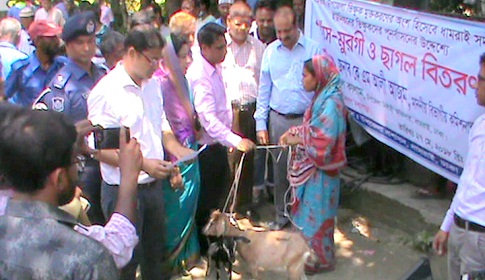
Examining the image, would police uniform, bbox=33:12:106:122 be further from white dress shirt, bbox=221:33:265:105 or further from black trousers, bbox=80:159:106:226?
white dress shirt, bbox=221:33:265:105

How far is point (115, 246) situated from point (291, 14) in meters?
3.27

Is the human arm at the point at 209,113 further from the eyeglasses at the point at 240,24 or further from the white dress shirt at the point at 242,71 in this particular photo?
the eyeglasses at the point at 240,24

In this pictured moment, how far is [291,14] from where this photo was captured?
5.07 meters

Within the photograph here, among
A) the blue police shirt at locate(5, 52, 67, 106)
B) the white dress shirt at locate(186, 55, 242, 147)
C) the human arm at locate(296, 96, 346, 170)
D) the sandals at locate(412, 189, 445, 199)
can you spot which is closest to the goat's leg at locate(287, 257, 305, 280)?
the human arm at locate(296, 96, 346, 170)

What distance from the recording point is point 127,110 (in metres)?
3.44

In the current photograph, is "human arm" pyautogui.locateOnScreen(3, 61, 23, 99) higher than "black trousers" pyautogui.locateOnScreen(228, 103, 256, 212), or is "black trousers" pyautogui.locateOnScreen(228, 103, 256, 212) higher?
"human arm" pyautogui.locateOnScreen(3, 61, 23, 99)

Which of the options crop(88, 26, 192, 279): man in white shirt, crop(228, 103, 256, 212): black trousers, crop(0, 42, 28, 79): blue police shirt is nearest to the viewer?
crop(88, 26, 192, 279): man in white shirt

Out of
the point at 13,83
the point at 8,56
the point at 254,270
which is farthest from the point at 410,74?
the point at 8,56

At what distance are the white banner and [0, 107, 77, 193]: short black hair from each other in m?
2.96

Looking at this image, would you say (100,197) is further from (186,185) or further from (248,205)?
(248,205)

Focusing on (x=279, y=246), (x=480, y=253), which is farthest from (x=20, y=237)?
(x=279, y=246)

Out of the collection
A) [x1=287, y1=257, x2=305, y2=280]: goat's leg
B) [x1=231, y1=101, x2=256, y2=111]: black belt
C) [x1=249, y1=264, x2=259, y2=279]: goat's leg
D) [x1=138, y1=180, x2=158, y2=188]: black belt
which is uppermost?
[x1=138, y1=180, x2=158, y2=188]: black belt

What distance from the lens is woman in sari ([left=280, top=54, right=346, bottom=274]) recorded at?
4.39 m

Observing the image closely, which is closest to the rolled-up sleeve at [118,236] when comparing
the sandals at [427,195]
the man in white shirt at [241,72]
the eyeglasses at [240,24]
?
the man in white shirt at [241,72]
